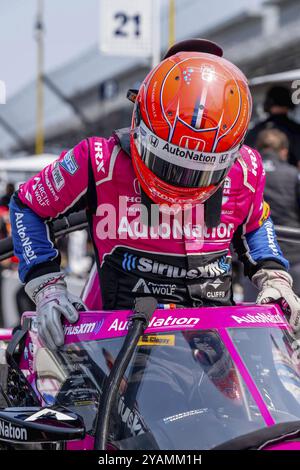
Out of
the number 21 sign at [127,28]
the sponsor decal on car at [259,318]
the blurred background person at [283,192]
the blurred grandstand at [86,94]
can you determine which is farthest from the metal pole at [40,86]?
the sponsor decal on car at [259,318]

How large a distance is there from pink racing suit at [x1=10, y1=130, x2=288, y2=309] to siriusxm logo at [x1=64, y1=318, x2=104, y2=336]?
327mm

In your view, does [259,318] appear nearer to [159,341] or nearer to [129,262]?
[159,341]

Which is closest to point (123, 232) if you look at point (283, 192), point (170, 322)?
point (170, 322)

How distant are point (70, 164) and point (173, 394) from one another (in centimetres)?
100

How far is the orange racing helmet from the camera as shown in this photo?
2.68 meters

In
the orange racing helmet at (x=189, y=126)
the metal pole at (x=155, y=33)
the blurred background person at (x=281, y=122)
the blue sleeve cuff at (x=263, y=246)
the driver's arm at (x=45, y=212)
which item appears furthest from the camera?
the metal pole at (x=155, y=33)

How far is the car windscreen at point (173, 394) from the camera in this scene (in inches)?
87.4

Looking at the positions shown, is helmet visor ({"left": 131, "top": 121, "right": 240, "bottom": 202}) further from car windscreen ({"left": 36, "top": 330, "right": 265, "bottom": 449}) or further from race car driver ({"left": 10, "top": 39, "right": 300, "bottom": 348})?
car windscreen ({"left": 36, "top": 330, "right": 265, "bottom": 449})

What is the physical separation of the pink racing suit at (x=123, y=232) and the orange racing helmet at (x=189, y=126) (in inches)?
5.1

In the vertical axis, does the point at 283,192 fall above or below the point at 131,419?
below

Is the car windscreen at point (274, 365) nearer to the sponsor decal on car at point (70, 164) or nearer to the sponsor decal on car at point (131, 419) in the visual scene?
the sponsor decal on car at point (131, 419)

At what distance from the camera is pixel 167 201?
289 centimetres

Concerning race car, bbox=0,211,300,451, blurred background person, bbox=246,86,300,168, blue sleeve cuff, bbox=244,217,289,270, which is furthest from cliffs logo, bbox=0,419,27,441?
blurred background person, bbox=246,86,300,168
